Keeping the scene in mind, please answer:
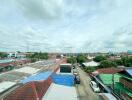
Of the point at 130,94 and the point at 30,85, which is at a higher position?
the point at 30,85

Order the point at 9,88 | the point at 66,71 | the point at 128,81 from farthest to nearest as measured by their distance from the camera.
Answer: the point at 66,71, the point at 9,88, the point at 128,81

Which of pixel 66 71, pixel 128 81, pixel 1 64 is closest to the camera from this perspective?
pixel 128 81

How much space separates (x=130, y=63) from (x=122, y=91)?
43063mm

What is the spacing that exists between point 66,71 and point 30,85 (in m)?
29.2

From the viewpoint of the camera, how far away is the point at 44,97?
68.3 ft

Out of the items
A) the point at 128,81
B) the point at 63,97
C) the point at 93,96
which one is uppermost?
the point at 128,81

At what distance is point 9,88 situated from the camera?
34.0m

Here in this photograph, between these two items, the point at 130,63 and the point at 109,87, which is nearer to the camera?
the point at 109,87

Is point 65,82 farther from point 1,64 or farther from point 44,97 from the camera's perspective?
point 1,64

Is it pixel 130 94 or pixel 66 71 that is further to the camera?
pixel 66 71

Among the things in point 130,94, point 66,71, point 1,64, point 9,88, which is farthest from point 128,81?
point 1,64

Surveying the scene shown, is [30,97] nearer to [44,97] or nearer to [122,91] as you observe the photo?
[44,97]

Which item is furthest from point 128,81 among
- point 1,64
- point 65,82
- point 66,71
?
point 1,64

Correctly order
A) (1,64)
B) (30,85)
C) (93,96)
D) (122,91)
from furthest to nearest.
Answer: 1. (1,64)
2. (93,96)
3. (122,91)
4. (30,85)
